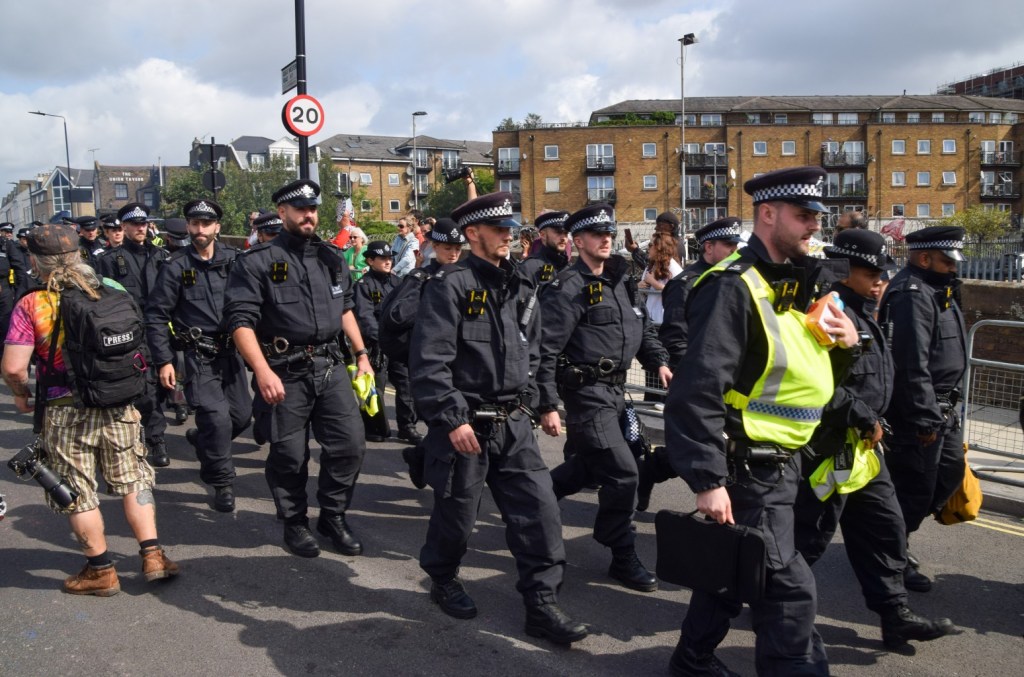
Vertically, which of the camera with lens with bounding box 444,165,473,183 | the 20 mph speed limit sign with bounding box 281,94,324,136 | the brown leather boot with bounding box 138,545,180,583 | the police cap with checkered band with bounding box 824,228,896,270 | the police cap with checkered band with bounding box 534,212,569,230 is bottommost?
the brown leather boot with bounding box 138,545,180,583

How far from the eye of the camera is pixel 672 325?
5.90 meters

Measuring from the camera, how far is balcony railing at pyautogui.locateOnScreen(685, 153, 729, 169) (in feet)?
209

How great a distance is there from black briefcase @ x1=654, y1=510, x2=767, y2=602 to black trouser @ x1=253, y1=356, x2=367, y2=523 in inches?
97.3

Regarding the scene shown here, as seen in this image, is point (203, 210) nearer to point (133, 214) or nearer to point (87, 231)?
point (133, 214)

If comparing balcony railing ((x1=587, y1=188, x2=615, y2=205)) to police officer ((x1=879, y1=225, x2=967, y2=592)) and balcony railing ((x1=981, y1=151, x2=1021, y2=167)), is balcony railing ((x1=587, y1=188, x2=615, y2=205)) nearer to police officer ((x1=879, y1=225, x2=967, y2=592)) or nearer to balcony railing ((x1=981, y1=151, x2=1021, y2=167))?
balcony railing ((x1=981, y1=151, x2=1021, y2=167))

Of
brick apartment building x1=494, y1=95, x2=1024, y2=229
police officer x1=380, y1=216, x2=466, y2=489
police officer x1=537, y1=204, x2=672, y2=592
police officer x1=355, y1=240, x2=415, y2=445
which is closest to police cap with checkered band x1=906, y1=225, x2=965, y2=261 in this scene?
police officer x1=537, y1=204, x2=672, y2=592

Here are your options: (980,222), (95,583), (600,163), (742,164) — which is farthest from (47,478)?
(742,164)

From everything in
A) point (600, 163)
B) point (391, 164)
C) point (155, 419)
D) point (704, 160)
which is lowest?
point (155, 419)

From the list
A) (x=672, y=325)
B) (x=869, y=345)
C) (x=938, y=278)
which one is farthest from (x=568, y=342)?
(x=938, y=278)

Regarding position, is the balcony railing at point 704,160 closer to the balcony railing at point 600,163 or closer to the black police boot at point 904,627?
the balcony railing at point 600,163

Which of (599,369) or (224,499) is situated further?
(224,499)

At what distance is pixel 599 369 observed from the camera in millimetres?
4879

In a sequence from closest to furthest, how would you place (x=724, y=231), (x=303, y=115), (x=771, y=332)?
(x=771, y=332)
(x=724, y=231)
(x=303, y=115)

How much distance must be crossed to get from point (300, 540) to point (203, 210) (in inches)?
120
